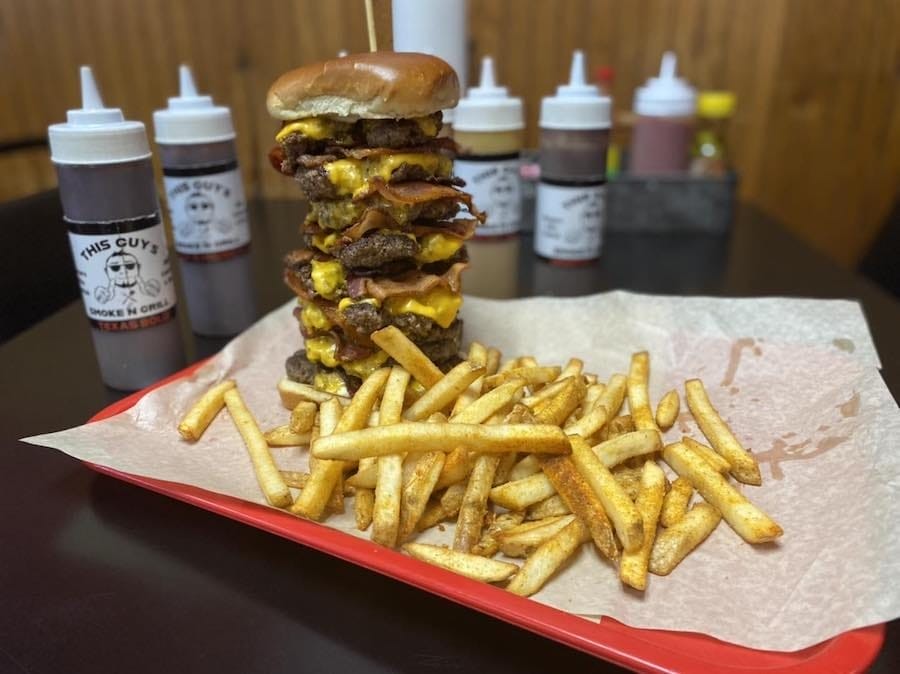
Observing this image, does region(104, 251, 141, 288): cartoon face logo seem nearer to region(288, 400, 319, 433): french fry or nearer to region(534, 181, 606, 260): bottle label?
region(288, 400, 319, 433): french fry

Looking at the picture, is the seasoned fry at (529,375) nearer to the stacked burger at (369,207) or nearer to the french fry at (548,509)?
the stacked burger at (369,207)

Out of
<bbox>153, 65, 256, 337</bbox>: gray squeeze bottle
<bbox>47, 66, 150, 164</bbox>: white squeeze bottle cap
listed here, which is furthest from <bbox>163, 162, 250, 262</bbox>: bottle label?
<bbox>47, 66, 150, 164</bbox>: white squeeze bottle cap

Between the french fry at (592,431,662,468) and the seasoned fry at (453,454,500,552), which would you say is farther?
the french fry at (592,431,662,468)

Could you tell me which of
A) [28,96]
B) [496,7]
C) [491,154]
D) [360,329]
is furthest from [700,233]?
[28,96]

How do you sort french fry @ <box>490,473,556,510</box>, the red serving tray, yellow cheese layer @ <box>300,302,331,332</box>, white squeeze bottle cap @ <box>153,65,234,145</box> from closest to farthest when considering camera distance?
the red serving tray, french fry @ <box>490,473,556,510</box>, yellow cheese layer @ <box>300,302,331,332</box>, white squeeze bottle cap @ <box>153,65,234,145</box>

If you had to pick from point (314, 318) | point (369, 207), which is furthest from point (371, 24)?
point (314, 318)

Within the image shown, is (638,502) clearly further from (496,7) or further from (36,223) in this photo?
(496,7)
